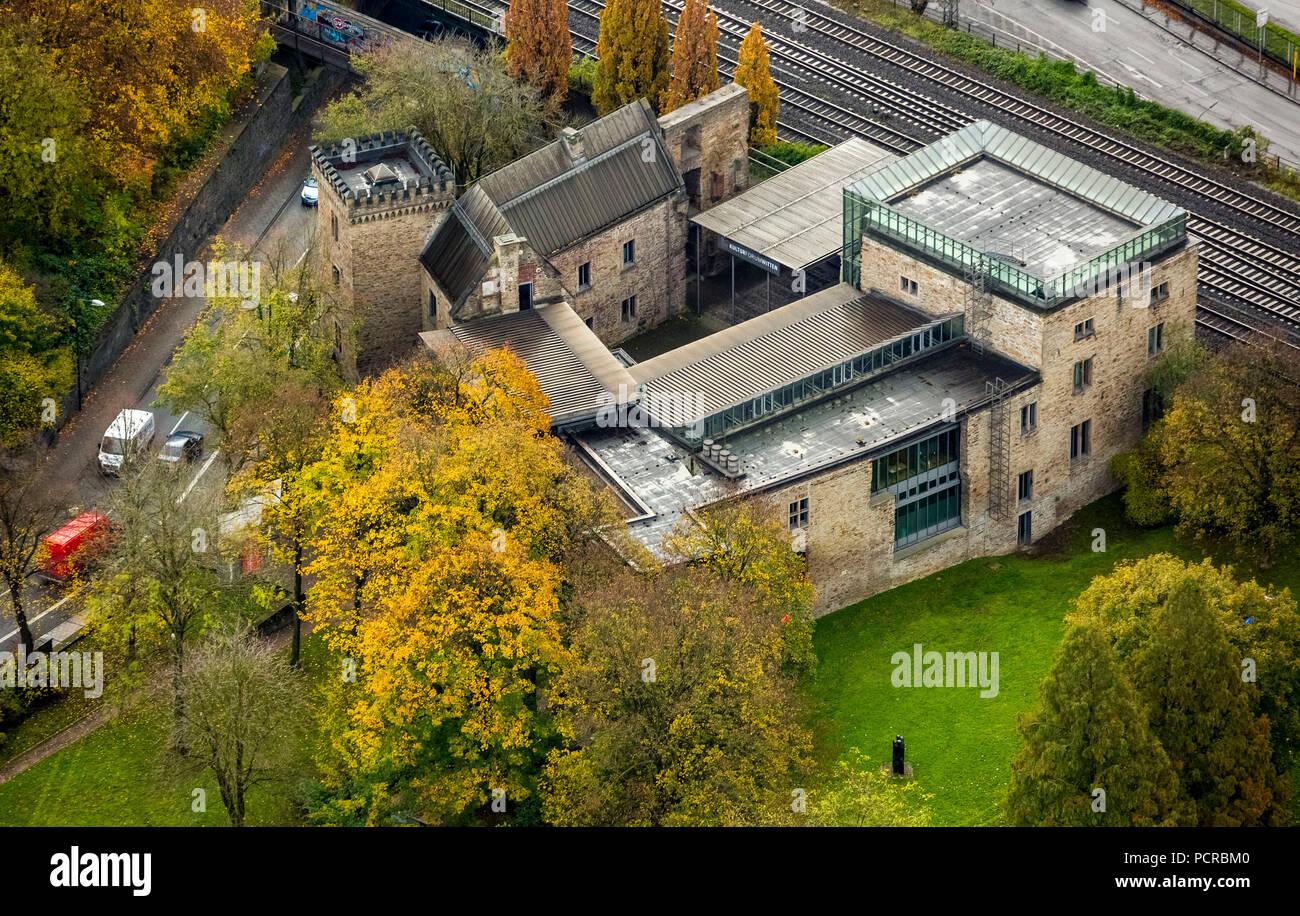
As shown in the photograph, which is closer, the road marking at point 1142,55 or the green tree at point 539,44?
the green tree at point 539,44

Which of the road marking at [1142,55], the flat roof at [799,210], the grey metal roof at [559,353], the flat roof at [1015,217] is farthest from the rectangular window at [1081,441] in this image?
the road marking at [1142,55]

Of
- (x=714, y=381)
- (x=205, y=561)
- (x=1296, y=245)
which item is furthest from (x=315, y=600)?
(x=1296, y=245)

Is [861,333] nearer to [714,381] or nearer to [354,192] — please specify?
[714,381]

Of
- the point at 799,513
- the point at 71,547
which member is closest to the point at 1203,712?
the point at 799,513

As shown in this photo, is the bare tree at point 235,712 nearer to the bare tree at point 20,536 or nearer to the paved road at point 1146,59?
the bare tree at point 20,536

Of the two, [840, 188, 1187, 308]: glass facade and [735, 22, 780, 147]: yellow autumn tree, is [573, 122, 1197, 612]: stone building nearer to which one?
[840, 188, 1187, 308]: glass facade
